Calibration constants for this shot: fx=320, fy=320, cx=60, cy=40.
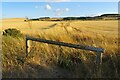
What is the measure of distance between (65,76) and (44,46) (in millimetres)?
2624

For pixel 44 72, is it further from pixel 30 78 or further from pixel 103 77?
pixel 103 77

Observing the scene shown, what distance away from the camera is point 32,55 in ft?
30.2

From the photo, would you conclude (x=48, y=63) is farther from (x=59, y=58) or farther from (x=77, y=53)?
(x=77, y=53)

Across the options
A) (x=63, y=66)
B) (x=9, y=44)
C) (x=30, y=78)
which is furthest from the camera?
(x=9, y=44)

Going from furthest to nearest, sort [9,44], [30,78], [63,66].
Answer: [9,44]
[63,66]
[30,78]

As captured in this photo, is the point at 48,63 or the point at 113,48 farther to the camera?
the point at 113,48

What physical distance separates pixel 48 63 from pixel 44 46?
5.17 ft

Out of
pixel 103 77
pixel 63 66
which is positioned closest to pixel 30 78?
pixel 63 66

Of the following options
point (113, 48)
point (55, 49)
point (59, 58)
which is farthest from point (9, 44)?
point (113, 48)

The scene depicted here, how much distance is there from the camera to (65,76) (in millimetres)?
7551

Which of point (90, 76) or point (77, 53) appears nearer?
point (90, 76)

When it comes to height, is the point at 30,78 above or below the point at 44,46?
below

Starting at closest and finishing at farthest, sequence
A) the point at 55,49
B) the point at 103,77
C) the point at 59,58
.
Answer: the point at 103,77 → the point at 59,58 → the point at 55,49

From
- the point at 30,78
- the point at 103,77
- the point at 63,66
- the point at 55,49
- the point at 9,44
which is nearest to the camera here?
the point at 103,77
